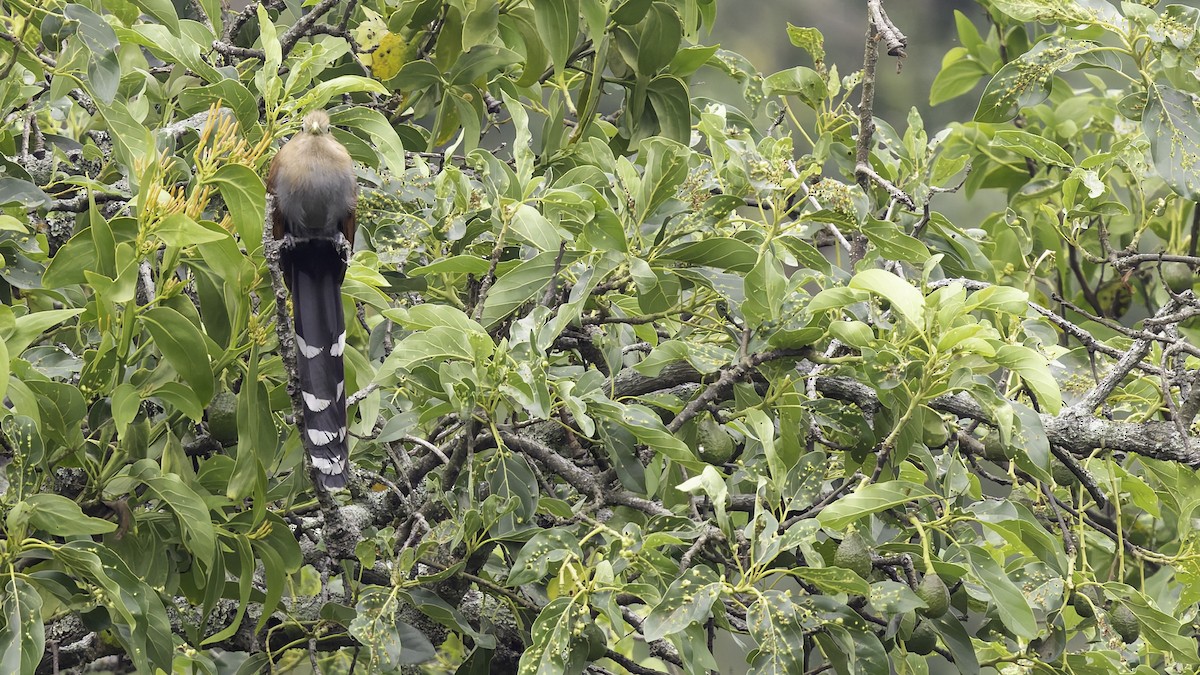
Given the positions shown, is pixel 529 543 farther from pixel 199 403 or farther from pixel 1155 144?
pixel 1155 144

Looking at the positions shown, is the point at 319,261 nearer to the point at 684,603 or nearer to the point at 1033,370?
the point at 684,603

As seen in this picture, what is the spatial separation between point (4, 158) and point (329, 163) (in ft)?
2.18

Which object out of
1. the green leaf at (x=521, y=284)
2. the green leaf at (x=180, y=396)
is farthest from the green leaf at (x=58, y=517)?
the green leaf at (x=521, y=284)

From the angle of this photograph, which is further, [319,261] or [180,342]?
[319,261]

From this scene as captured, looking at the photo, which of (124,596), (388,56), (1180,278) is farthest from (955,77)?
(124,596)

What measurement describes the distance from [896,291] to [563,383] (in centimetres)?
57

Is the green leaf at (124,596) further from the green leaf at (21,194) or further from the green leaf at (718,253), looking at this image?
the green leaf at (718,253)

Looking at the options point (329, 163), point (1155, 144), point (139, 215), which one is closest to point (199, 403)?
point (139, 215)

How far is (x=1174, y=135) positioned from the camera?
2410mm

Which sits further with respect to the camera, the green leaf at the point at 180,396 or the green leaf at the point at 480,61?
the green leaf at the point at 480,61

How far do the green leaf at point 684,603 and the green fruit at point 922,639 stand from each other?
48 cm

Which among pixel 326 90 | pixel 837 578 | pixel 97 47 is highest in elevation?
pixel 97 47

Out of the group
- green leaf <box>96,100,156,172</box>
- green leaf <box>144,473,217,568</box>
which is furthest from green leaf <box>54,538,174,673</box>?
green leaf <box>96,100,156,172</box>

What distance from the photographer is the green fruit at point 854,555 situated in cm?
197
